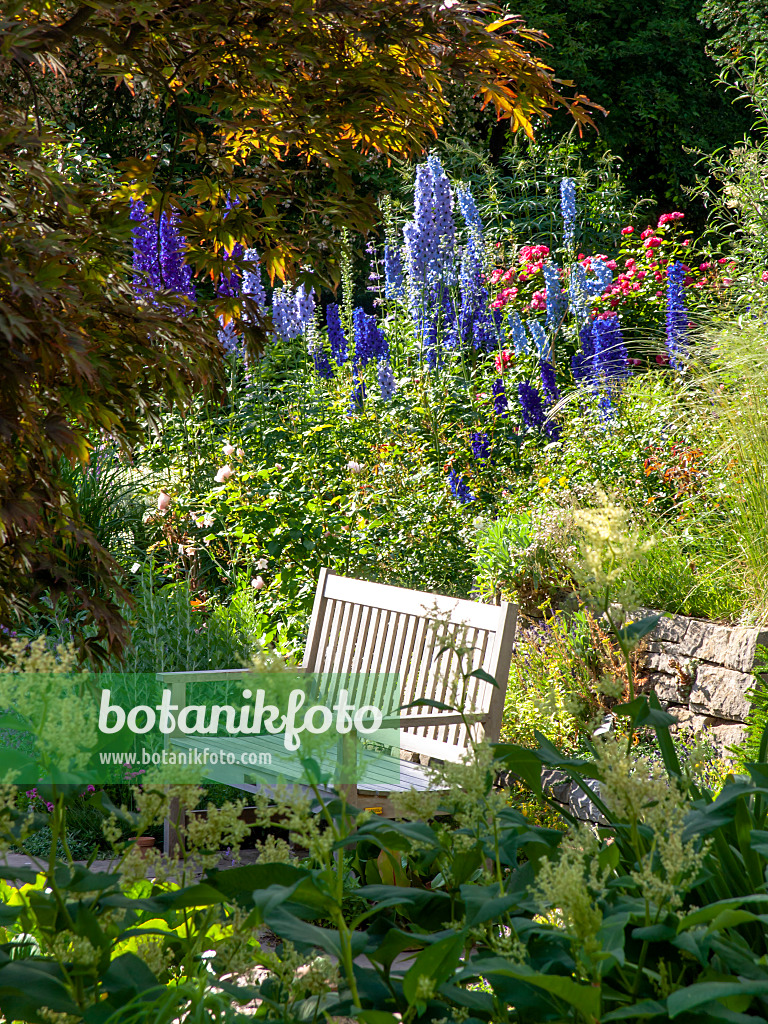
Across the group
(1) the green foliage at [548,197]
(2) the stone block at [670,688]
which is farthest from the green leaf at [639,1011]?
(1) the green foliage at [548,197]

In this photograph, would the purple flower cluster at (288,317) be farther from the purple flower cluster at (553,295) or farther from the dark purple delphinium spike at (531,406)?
the dark purple delphinium spike at (531,406)

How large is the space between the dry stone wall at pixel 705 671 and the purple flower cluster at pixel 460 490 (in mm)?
1674

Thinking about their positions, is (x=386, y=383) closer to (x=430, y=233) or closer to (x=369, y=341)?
(x=369, y=341)

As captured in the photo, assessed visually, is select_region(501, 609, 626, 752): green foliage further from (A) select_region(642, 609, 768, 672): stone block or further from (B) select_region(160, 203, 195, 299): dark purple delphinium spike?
(B) select_region(160, 203, 195, 299): dark purple delphinium spike

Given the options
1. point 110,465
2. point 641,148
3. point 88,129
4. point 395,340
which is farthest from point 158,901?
point 641,148

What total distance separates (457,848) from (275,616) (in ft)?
14.0

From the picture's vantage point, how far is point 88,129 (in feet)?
41.3

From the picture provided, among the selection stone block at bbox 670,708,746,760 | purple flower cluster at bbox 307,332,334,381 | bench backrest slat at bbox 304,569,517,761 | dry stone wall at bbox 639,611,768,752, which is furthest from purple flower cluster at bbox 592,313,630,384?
stone block at bbox 670,708,746,760

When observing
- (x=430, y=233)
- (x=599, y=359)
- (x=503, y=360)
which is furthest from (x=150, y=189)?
(x=503, y=360)

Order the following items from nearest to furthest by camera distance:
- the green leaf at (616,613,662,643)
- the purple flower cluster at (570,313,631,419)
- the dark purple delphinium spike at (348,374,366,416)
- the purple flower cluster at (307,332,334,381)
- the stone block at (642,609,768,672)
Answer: the green leaf at (616,613,662,643), the stone block at (642,609,768,672), the purple flower cluster at (570,313,631,419), the dark purple delphinium spike at (348,374,366,416), the purple flower cluster at (307,332,334,381)

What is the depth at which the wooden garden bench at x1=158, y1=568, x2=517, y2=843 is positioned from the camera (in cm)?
332

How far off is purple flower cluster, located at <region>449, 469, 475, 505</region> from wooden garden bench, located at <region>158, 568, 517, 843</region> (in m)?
Answer: 1.28

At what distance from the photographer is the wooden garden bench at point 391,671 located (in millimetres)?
3316

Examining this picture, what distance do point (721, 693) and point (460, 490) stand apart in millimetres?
2107
